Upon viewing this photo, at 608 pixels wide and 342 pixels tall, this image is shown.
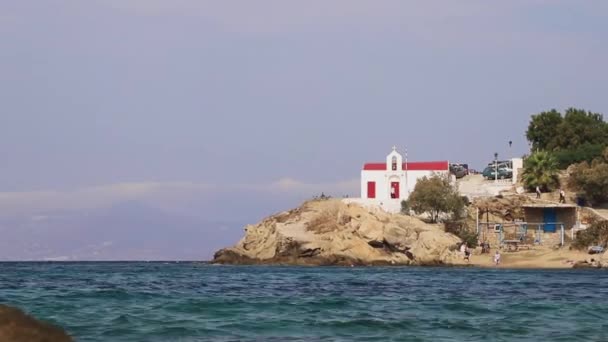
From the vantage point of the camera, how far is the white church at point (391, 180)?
9081cm

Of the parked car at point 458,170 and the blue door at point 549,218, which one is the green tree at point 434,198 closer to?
the blue door at point 549,218

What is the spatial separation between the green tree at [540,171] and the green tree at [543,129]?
44.0 feet

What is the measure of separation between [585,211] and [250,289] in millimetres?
49029

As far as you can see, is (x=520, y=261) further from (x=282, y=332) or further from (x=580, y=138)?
(x=282, y=332)

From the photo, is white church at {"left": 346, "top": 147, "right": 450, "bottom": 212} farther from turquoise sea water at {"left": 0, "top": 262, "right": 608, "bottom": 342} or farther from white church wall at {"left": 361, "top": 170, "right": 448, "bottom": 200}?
turquoise sea water at {"left": 0, "top": 262, "right": 608, "bottom": 342}

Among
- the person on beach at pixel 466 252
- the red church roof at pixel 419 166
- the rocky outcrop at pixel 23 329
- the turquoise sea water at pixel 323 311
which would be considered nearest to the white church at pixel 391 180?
the red church roof at pixel 419 166

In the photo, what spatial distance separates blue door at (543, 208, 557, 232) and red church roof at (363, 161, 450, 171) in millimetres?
9595

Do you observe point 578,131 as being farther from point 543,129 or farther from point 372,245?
point 372,245

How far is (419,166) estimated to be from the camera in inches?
3647

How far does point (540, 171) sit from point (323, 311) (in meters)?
61.0

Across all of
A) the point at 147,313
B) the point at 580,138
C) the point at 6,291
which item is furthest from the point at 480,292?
the point at 580,138

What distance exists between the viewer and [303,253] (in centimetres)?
8625

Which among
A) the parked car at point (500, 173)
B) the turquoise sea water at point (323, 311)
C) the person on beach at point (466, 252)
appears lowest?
the turquoise sea water at point (323, 311)

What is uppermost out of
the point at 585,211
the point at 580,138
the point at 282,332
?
the point at 580,138
